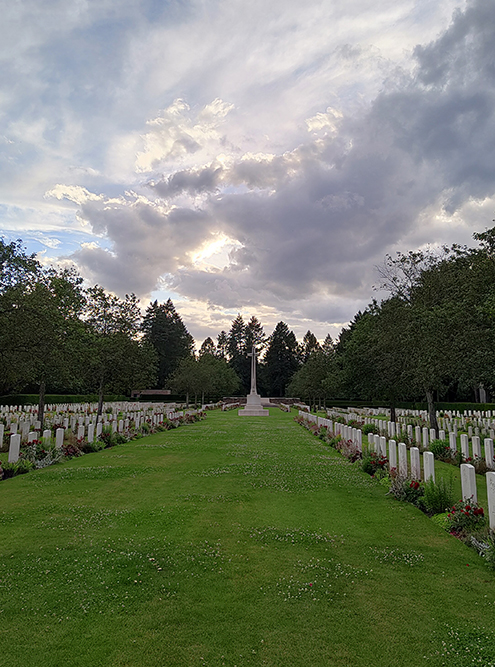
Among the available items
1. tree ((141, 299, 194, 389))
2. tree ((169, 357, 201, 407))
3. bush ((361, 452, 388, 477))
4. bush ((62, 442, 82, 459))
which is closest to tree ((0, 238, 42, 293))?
bush ((62, 442, 82, 459))

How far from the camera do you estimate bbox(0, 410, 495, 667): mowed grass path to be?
3176 millimetres

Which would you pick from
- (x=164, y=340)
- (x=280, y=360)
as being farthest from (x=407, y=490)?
(x=280, y=360)

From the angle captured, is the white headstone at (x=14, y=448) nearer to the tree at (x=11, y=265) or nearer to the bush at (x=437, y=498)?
the tree at (x=11, y=265)

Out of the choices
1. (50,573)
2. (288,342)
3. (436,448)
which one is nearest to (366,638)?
(50,573)

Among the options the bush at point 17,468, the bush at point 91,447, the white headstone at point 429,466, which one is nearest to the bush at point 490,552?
the white headstone at point 429,466

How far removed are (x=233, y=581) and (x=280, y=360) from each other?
89.6m

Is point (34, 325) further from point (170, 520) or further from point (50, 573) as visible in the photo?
point (50, 573)

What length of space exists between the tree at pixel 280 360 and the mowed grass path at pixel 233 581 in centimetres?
8417

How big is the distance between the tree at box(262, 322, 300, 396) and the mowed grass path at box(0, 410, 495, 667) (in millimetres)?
84175

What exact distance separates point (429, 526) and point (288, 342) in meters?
90.0

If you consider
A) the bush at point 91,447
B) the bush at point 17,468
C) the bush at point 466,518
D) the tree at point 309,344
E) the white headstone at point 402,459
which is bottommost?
the bush at point 91,447

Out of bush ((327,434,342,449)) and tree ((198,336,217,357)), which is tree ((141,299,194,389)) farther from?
bush ((327,434,342,449))

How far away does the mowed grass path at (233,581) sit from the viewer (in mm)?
3176

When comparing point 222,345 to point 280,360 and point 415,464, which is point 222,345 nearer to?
point 280,360
